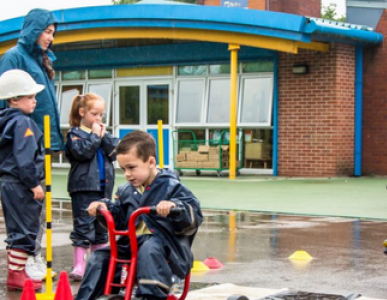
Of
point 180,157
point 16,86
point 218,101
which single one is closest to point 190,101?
point 218,101

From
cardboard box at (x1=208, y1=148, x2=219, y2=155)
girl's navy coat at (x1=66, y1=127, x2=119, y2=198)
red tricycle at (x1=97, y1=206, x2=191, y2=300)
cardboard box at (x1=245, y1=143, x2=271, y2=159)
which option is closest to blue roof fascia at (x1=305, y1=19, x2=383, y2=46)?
cardboard box at (x1=245, y1=143, x2=271, y2=159)

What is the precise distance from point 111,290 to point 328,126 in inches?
Result: 568

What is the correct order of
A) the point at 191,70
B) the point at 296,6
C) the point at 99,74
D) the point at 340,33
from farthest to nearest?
the point at 296,6, the point at 99,74, the point at 191,70, the point at 340,33

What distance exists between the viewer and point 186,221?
455 cm

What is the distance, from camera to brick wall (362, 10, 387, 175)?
1877 cm

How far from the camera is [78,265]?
6.57 metres

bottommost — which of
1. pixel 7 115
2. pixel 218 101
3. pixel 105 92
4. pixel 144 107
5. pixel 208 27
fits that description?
pixel 7 115

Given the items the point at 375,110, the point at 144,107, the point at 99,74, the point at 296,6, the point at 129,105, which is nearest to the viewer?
the point at 375,110

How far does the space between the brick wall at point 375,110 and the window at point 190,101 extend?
4435mm

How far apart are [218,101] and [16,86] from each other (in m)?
14.2

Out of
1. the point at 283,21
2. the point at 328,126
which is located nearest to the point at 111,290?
the point at 283,21

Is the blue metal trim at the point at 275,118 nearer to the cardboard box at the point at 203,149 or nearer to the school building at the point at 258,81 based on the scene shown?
the school building at the point at 258,81

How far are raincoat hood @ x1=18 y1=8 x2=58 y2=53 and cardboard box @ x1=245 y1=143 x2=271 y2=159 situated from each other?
13103mm

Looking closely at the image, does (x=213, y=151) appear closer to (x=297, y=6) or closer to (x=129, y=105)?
(x=129, y=105)
